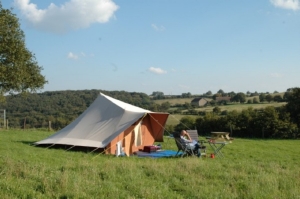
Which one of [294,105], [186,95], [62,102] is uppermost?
[186,95]

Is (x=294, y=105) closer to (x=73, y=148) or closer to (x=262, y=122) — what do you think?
(x=262, y=122)

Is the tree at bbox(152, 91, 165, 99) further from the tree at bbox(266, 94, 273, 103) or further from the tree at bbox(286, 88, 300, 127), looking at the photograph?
the tree at bbox(286, 88, 300, 127)

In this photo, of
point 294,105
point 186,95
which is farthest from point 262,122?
point 186,95

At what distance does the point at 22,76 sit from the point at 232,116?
14.0 meters

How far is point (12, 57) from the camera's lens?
17578mm

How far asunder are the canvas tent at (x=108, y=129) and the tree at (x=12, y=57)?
7.24m

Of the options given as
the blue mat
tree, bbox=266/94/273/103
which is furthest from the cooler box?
tree, bbox=266/94/273/103

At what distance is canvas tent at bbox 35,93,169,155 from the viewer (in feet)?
36.1

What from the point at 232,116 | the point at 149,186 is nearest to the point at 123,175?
the point at 149,186

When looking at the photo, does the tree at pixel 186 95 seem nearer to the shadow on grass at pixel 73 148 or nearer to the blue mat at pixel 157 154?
the blue mat at pixel 157 154

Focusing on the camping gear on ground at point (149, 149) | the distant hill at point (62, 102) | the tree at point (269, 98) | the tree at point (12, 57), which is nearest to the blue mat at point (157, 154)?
the camping gear on ground at point (149, 149)

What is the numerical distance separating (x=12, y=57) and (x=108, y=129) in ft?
29.8

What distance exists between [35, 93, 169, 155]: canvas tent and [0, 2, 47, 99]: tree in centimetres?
724

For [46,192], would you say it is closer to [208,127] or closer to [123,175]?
[123,175]
